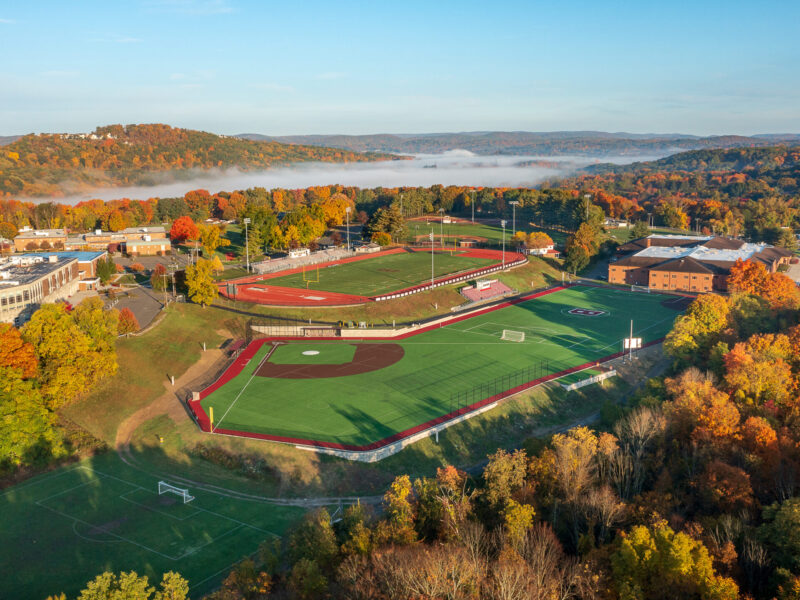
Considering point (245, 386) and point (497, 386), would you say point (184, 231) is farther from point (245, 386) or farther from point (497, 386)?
point (497, 386)

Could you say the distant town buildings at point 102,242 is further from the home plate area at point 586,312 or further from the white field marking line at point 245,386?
the home plate area at point 586,312

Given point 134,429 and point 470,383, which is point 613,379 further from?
point 134,429

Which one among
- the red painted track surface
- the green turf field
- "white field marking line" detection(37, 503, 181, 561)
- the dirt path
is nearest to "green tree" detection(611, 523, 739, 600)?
"white field marking line" detection(37, 503, 181, 561)

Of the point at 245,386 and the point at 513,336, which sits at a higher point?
the point at 513,336

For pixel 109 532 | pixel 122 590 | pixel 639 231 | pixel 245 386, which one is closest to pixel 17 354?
pixel 245 386

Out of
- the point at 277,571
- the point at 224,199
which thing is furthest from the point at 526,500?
the point at 224,199

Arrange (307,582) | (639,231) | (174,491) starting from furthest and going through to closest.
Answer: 1. (639,231)
2. (174,491)
3. (307,582)

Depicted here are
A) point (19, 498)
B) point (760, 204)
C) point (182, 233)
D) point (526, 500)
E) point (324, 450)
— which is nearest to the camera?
point (526, 500)

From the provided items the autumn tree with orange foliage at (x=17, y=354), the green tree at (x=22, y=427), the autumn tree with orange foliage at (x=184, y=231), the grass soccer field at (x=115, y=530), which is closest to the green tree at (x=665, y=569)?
the grass soccer field at (x=115, y=530)
